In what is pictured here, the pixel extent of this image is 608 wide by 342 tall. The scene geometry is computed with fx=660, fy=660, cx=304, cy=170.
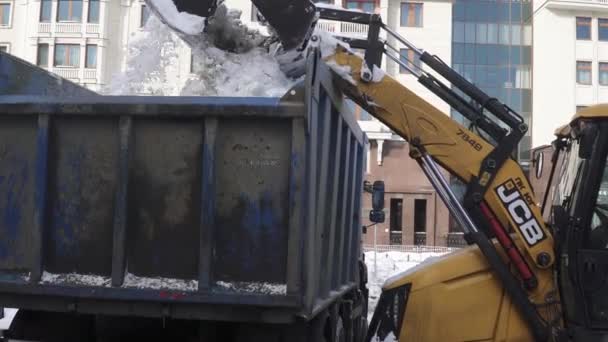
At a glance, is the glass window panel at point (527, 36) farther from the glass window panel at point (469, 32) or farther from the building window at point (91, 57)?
the building window at point (91, 57)

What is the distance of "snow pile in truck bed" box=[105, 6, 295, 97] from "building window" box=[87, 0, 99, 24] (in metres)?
32.6

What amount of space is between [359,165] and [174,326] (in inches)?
126

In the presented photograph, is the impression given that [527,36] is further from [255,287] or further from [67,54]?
[255,287]

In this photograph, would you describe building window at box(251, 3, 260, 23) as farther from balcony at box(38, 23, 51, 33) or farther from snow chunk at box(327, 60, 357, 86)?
balcony at box(38, 23, 51, 33)

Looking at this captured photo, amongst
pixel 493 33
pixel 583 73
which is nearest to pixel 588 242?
pixel 493 33

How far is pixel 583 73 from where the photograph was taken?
39.5 meters

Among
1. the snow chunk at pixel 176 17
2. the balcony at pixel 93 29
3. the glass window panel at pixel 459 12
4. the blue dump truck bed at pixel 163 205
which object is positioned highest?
the glass window panel at pixel 459 12

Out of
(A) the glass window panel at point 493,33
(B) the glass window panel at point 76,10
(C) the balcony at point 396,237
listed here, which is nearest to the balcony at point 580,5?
(A) the glass window panel at point 493,33

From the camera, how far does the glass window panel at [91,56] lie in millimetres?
35844

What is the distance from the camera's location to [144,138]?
388 cm

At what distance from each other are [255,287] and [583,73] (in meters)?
40.1

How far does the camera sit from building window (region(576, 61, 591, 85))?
39.3 m

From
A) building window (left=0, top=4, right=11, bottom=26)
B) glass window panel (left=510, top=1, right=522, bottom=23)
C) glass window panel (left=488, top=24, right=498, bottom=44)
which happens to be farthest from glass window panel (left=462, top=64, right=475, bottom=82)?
building window (left=0, top=4, right=11, bottom=26)

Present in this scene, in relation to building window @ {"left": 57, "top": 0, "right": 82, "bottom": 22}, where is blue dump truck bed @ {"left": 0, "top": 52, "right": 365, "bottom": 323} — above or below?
below
